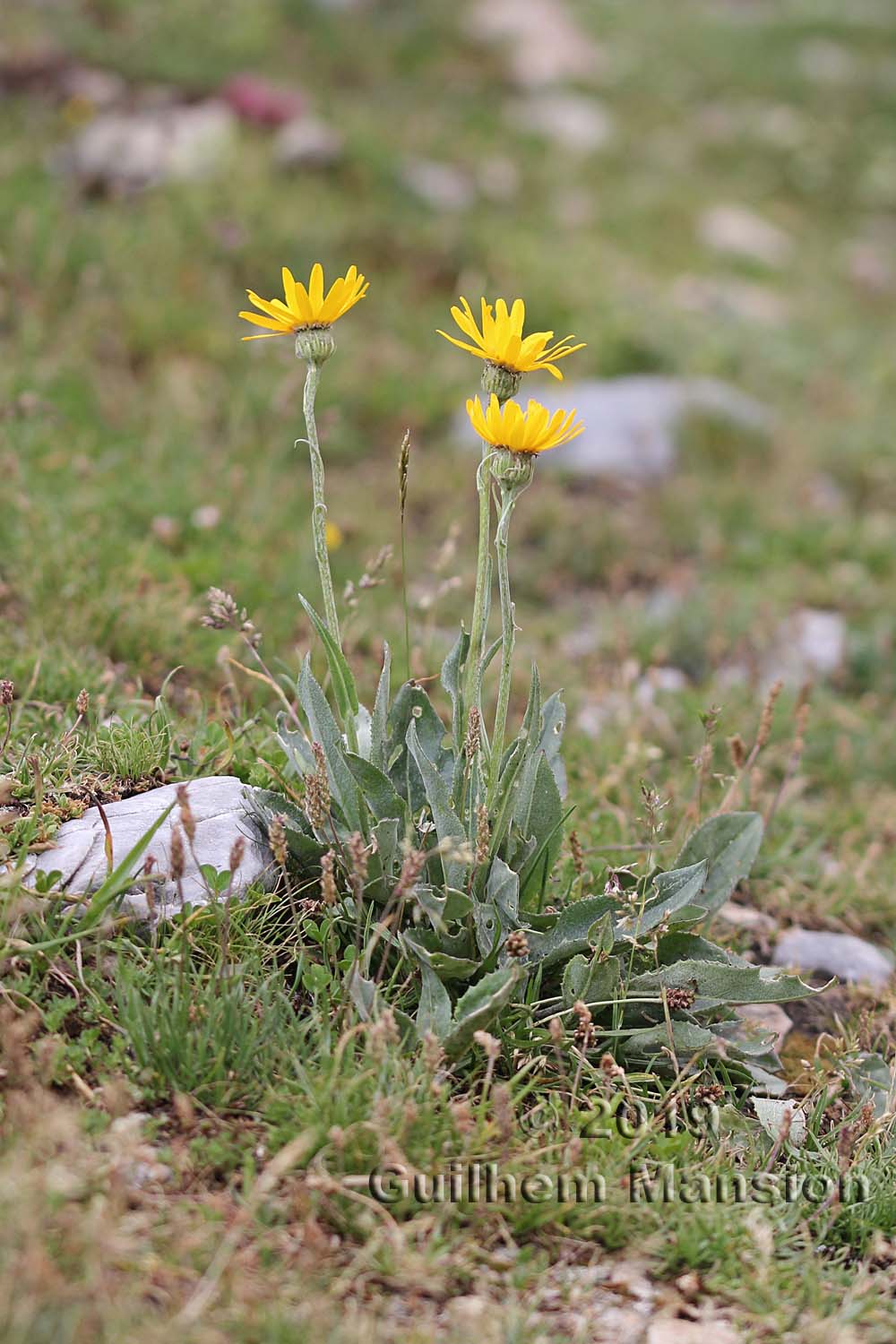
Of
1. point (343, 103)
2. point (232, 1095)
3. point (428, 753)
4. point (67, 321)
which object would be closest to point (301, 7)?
point (343, 103)

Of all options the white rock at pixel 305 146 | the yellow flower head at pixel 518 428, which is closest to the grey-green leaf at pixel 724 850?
the yellow flower head at pixel 518 428

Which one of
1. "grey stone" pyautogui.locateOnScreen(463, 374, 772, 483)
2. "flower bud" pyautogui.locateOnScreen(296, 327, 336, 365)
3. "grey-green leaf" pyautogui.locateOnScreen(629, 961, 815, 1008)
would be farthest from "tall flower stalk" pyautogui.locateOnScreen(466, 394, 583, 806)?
"grey stone" pyautogui.locateOnScreen(463, 374, 772, 483)

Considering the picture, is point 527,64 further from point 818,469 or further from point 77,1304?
point 77,1304

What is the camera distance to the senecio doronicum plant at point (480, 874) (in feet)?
6.92

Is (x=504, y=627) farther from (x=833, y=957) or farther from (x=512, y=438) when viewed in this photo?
(x=833, y=957)

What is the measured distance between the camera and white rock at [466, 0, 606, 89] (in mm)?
11938

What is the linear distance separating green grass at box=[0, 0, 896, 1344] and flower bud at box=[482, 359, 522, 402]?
93 cm

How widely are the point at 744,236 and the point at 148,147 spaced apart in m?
4.90

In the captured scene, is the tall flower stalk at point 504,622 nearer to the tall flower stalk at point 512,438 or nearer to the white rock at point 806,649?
the tall flower stalk at point 512,438

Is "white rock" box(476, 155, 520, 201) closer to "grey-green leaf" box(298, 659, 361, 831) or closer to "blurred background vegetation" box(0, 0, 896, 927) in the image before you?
"blurred background vegetation" box(0, 0, 896, 927)

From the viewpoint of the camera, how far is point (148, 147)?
676cm

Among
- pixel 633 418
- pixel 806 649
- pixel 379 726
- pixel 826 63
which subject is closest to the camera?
pixel 379 726

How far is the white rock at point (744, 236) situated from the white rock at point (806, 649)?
16.7 ft

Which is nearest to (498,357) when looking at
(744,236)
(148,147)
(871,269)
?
(148,147)
